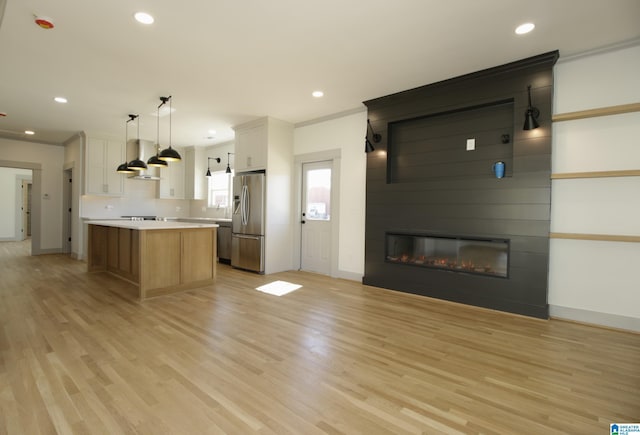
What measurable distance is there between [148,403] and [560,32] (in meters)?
4.58

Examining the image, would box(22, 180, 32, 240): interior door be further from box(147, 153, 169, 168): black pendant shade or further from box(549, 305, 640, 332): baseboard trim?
box(549, 305, 640, 332): baseboard trim

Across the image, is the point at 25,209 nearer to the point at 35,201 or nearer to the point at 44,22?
the point at 35,201

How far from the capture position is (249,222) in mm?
5816

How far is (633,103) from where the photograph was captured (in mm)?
3037

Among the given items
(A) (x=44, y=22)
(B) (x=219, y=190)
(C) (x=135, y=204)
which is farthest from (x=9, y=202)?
(A) (x=44, y=22)

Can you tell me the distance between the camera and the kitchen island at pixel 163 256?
13.1ft

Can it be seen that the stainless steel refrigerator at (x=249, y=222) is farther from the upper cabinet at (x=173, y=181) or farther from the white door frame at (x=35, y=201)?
the white door frame at (x=35, y=201)

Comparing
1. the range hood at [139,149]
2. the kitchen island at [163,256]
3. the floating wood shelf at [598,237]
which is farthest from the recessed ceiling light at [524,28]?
the range hood at [139,149]

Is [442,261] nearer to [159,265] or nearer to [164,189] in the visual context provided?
[159,265]

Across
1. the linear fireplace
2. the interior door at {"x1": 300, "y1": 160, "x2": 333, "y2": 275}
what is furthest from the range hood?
the linear fireplace

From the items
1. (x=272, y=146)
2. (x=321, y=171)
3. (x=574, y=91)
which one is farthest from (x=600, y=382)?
(x=272, y=146)

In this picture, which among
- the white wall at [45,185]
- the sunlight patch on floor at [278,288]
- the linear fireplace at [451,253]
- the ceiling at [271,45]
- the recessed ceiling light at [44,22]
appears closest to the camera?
the ceiling at [271,45]

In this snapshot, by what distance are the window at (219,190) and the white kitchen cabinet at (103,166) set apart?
2053 mm

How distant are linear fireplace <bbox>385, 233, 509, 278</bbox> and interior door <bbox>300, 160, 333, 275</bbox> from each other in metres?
1.38
